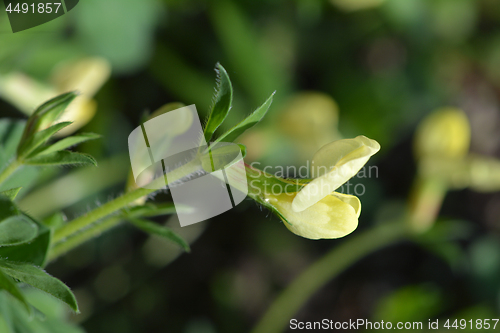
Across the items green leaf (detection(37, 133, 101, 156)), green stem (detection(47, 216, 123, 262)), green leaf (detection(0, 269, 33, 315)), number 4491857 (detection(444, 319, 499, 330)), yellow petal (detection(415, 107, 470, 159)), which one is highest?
green leaf (detection(37, 133, 101, 156))

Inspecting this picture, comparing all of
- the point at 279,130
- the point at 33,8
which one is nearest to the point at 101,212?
the point at 33,8

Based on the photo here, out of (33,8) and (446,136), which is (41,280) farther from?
(446,136)

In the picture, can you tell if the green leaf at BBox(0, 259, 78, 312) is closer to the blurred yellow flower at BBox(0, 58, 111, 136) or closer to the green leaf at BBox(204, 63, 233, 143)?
the green leaf at BBox(204, 63, 233, 143)

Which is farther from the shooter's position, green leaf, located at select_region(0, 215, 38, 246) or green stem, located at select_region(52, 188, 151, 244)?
green stem, located at select_region(52, 188, 151, 244)

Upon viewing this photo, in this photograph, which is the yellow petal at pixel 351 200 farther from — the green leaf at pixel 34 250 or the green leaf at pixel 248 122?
the green leaf at pixel 34 250

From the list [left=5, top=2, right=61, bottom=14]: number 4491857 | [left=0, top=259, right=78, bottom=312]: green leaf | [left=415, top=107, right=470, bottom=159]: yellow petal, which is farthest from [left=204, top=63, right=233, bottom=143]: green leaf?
[left=415, top=107, right=470, bottom=159]: yellow petal

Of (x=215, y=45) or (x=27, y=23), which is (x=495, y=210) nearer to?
(x=215, y=45)

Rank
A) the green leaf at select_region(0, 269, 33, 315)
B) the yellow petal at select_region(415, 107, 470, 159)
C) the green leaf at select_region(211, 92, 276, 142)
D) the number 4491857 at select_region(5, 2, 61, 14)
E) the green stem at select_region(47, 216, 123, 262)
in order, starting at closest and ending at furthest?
1. the green leaf at select_region(0, 269, 33, 315)
2. the green leaf at select_region(211, 92, 276, 142)
3. the green stem at select_region(47, 216, 123, 262)
4. the number 4491857 at select_region(5, 2, 61, 14)
5. the yellow petal at select_region(415, 107, 470, 159)
